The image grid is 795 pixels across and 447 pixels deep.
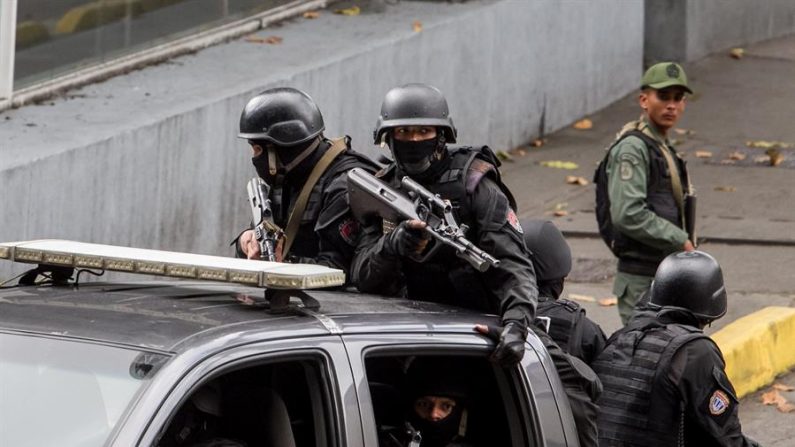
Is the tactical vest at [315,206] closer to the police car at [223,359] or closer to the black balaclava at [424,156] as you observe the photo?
the black balaclava at [424,156]

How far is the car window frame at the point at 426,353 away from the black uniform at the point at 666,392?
0.94m

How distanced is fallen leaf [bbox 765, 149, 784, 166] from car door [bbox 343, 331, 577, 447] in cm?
958

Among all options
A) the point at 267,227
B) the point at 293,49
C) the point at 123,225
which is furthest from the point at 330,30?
the point at 267,227

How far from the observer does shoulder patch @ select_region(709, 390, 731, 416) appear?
4977 millimetres

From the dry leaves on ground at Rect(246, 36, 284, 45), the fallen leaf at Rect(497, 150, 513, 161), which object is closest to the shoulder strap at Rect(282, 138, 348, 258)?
the dry leaves on ground at Rect(246, 36, 284, 45)

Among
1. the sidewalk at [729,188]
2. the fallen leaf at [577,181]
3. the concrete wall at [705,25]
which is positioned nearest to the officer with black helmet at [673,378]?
the sidewalk at [729,188]

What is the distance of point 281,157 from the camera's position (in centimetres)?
583

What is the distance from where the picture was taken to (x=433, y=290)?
5.05m

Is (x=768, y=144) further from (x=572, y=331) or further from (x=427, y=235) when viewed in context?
(x=427, y=235)

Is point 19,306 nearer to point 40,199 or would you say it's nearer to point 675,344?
point 675,344

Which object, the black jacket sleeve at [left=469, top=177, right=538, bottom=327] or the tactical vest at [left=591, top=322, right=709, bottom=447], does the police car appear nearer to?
the black jacket sleeve at [left=469, top=177, right=538, bottom=327]

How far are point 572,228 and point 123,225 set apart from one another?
3664mm

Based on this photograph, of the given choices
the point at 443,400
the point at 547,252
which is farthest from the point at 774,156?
the point at 443,400

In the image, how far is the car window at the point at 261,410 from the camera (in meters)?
3.71
